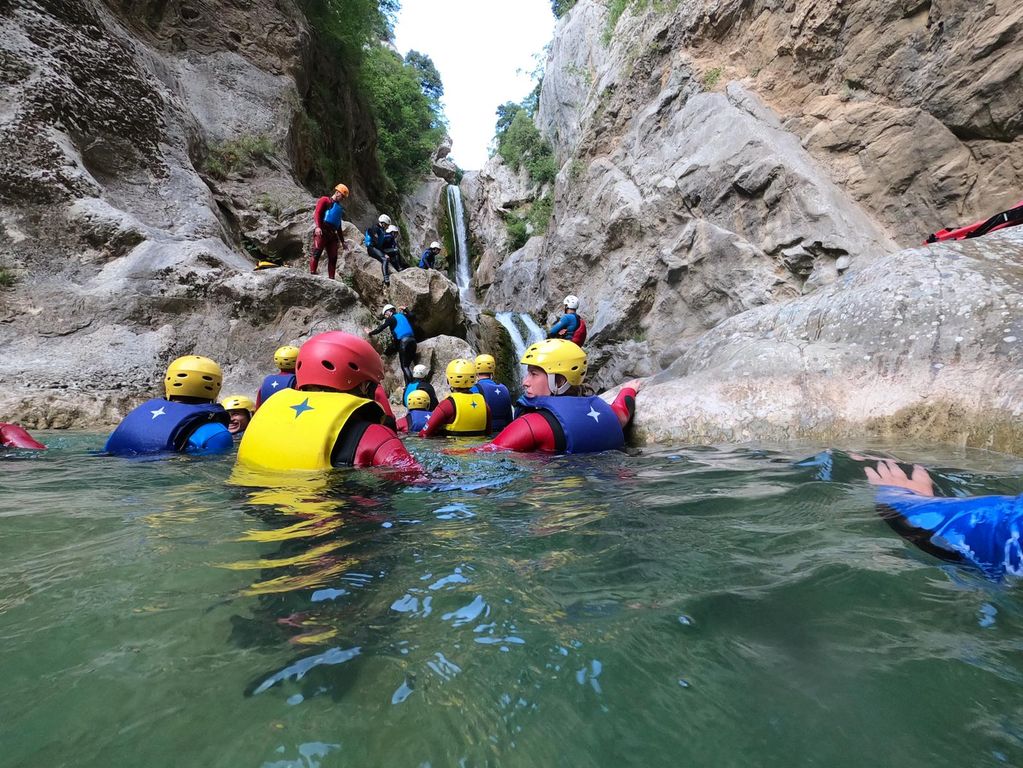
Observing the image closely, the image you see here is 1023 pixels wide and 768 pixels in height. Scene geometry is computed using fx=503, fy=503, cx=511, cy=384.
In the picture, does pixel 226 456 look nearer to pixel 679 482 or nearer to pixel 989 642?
pixel 679 482

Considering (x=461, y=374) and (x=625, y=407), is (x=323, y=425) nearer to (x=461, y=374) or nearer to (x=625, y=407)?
(x=625, y=407)

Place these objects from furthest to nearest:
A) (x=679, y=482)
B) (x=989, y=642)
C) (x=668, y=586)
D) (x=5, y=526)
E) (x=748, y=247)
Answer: (x=748, y=247)
(x=679, y=482)
(x=5, y=526)
(x=668, y=586)
(x=989, y=642)

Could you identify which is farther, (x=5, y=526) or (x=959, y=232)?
(x=959, y=232)

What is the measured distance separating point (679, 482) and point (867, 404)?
2430 mm

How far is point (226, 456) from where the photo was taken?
375cm

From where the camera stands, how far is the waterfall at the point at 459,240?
28.6 metres

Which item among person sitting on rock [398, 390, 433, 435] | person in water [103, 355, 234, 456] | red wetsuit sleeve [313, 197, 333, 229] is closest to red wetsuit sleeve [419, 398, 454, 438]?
person sitting on rock [398, 390, 433, 435]

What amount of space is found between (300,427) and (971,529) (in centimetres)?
294

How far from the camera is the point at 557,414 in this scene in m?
4.20

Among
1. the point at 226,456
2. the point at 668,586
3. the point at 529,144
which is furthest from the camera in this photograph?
the point at 529,144

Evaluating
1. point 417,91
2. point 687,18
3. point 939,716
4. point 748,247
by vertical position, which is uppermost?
point 417,91

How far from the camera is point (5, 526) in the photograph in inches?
82.0

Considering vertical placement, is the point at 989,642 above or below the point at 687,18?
below

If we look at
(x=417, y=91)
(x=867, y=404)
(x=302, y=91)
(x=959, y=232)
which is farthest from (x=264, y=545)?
(x=417, y=91)
